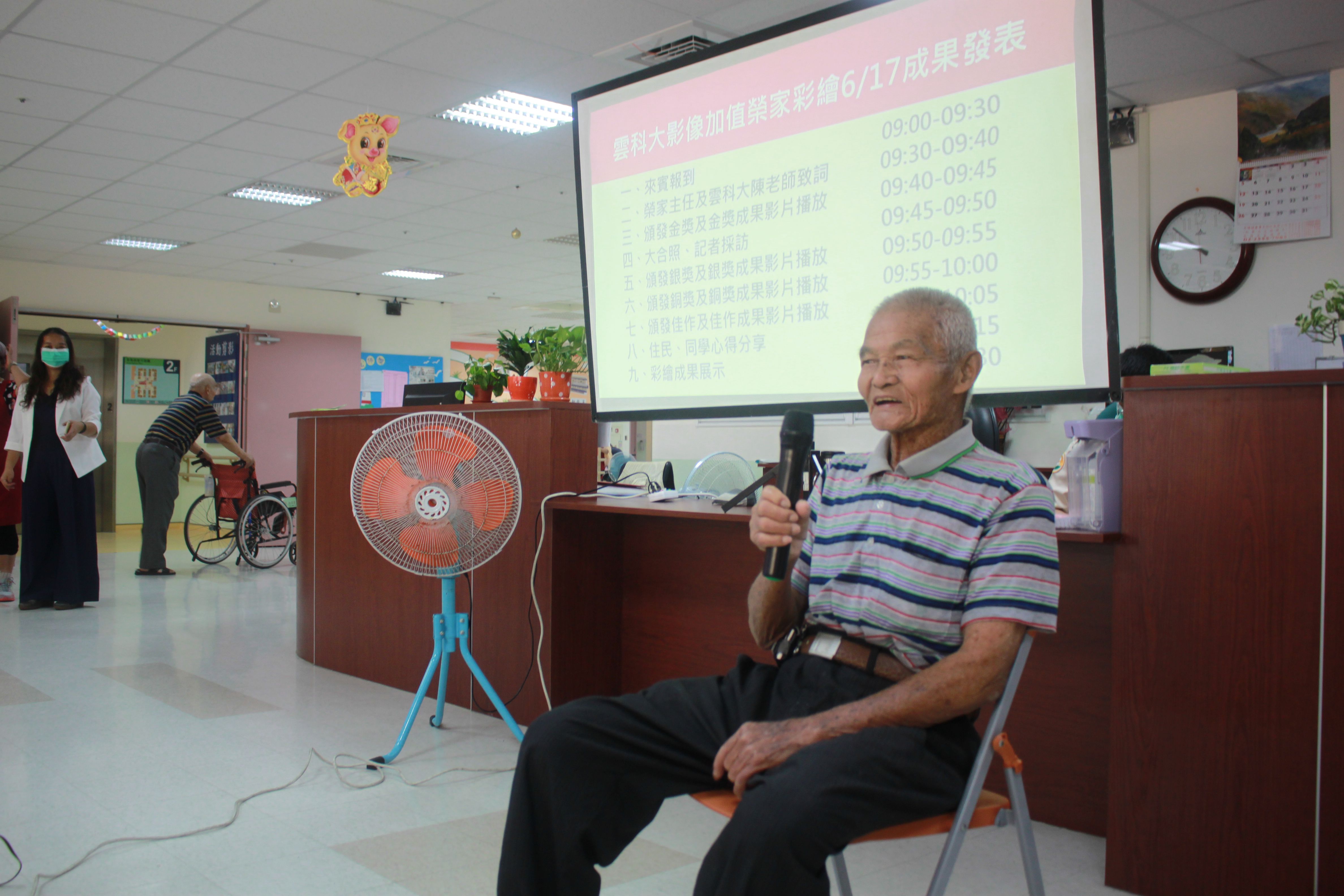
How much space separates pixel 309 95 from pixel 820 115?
12.4 ft

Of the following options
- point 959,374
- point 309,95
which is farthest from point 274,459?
point 959,374

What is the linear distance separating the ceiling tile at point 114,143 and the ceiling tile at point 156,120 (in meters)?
0.08

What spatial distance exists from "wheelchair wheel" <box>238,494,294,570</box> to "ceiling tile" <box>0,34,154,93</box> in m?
2.94

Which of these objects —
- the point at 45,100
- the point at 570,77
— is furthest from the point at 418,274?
the point at 570,77

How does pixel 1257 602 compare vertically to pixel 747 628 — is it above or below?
above

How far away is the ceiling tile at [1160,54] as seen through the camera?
419cm

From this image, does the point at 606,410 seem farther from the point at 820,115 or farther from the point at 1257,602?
the point at 1257,602

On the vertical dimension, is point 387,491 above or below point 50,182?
below

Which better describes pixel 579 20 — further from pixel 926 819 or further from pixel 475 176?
pixel 926 819

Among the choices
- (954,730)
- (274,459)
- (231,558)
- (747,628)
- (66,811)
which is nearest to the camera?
A: (954,730)

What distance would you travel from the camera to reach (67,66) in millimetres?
4801

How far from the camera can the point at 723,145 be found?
2518mm

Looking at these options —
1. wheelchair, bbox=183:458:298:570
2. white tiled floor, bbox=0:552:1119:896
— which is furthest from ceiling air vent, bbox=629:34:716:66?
wheelchair, bbox=183:458:298:570

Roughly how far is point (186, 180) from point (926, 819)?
7.06m
